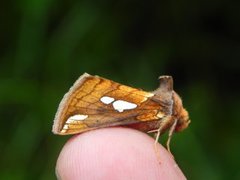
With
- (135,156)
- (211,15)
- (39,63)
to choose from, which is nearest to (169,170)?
(135,156)

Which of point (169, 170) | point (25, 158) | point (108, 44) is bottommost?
point (25, 158)

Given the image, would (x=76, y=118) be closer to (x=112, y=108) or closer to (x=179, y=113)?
(x=112, y=108)

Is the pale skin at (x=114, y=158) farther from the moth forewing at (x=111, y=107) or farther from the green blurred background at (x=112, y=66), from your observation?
the green blurred background at (x=112, y=66)

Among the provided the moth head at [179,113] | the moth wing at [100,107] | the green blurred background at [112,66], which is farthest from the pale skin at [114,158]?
the green blurred background at [112,66]

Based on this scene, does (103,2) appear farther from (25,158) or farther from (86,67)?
(25,158)

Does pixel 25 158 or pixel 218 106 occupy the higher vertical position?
pixel 218 106
